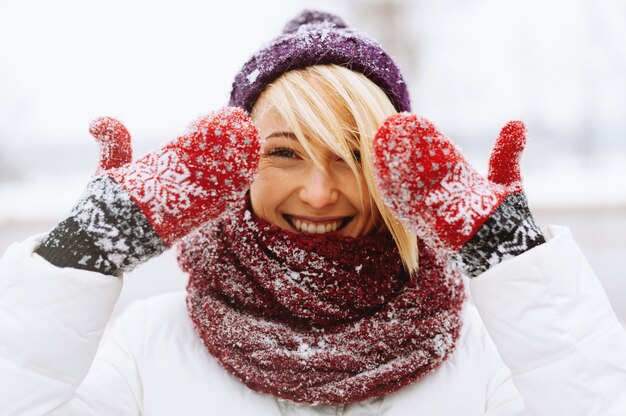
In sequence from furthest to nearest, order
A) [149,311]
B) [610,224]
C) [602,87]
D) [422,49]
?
[602,87] → [422,49] → [610,224] → [149,311]

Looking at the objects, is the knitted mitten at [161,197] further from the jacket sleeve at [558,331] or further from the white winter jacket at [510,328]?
the jacket sleeve at [558,331]

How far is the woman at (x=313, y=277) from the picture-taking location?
93cm

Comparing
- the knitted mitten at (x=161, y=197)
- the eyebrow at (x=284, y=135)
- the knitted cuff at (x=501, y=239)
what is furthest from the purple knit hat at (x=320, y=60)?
the knitted cuff at (x=501, y=239)

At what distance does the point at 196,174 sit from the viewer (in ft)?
3.07

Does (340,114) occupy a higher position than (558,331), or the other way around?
(340,114)

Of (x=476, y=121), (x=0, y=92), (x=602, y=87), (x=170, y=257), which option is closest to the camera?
(x=170, y=257)

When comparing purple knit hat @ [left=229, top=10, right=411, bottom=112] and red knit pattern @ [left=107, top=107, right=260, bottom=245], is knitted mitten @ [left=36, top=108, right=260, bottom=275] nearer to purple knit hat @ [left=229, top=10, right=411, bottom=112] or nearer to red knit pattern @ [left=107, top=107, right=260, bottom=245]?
red knit pattern @ [left=107, top=107, right=260, bottom=245]

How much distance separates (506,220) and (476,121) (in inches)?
481

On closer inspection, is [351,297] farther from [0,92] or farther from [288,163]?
[0,92]

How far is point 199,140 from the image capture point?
935mm

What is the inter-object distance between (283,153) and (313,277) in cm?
29

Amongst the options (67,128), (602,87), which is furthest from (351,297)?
(67,128)

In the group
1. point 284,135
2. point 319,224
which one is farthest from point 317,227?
point 284,135

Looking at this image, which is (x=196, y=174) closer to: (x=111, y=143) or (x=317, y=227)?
(x=111, y=143)
